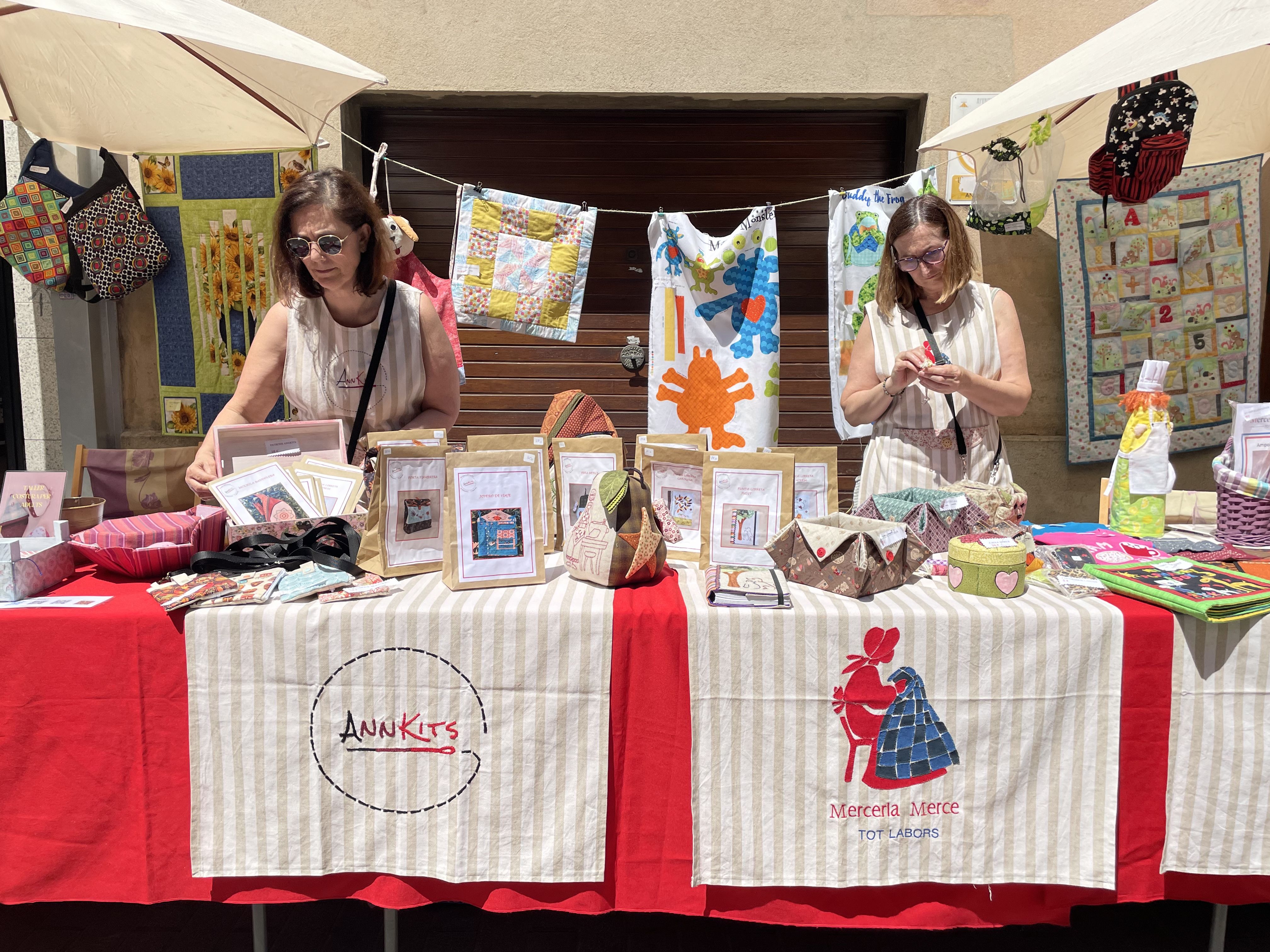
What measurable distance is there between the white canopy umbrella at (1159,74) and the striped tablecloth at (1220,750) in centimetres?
139

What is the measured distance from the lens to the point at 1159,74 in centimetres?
223

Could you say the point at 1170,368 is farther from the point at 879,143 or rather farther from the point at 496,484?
the point at 496,484

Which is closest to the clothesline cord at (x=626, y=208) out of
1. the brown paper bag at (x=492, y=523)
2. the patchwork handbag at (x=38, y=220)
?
the patchwork handbag at (x=38, y=220)

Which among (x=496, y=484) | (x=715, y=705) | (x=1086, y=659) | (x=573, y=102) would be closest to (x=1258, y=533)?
(x=1086, y=659)

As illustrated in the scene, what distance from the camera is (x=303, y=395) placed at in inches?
96.0

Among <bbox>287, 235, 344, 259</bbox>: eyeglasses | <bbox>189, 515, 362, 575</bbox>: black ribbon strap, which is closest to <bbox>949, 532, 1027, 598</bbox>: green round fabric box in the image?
<bbox>189, 515, 362, 575</bbox>: black ribbon strap

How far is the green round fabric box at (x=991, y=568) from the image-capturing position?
181 cm

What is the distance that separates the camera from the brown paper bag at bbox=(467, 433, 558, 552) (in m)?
2.00

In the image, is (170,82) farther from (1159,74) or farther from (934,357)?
(1159,74)

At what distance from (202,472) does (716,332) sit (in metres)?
2.42

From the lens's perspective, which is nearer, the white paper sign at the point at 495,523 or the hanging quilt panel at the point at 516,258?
→ the white paper sign at the point at 495,523

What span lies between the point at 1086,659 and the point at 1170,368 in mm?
3460

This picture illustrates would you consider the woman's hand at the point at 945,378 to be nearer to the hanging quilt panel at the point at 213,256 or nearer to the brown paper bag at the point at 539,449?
the brown paper bag at the point at 539,449

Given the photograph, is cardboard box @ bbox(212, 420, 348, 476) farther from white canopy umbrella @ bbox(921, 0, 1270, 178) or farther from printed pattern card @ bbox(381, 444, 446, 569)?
white canopy umbrella @ bbox(921, 0, 1270, 178)
